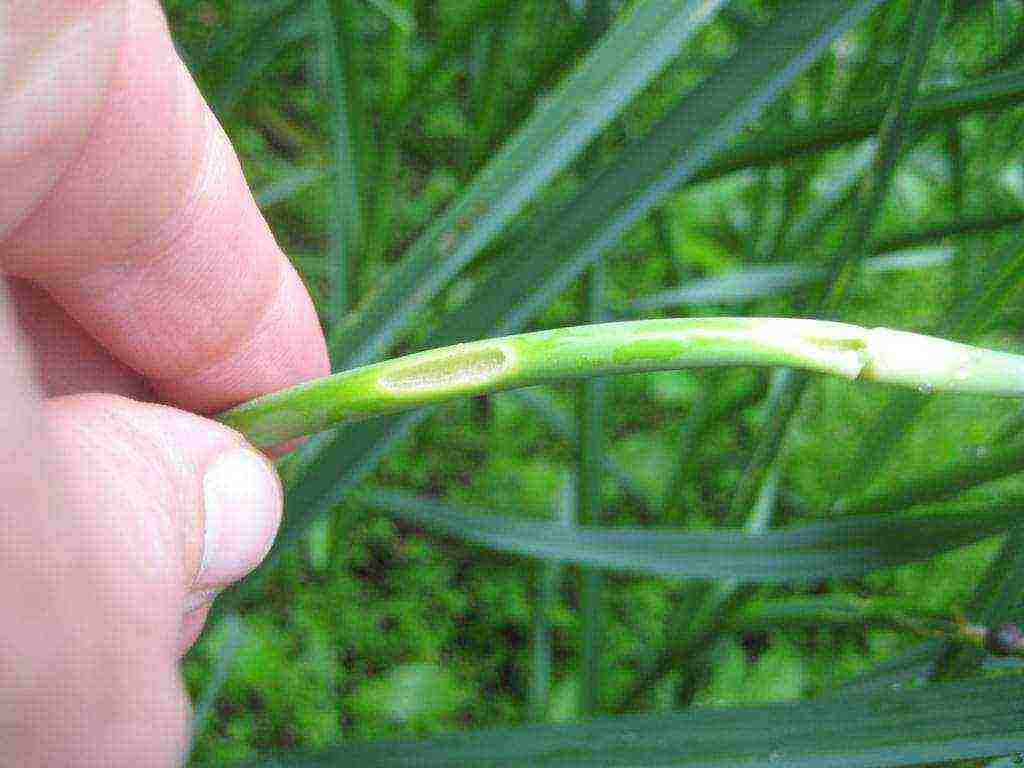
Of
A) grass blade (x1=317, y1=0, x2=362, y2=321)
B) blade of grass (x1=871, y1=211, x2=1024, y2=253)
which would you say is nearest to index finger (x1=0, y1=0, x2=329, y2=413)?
grass blade (x1=317, y1=0, x2=362, y2=321)

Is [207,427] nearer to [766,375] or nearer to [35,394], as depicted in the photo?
[35,394]

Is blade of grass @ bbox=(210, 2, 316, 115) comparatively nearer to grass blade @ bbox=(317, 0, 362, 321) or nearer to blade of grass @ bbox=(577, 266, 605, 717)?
grass blade @ bbox=(317, 0, 362, 321)

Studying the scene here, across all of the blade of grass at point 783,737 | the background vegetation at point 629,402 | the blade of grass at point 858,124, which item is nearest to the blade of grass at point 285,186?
the background vegetation at point 629,402

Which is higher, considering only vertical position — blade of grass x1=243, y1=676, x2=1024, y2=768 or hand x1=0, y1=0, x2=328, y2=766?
hand x1=0, y1=0, x2=328, y2=766

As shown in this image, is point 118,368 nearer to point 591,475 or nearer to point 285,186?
point 591,475

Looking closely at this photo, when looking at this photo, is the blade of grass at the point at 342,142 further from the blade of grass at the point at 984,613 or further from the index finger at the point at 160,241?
the blade of grass at the point at 984,613

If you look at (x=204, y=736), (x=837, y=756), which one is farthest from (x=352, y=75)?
(x=204, y=736)
